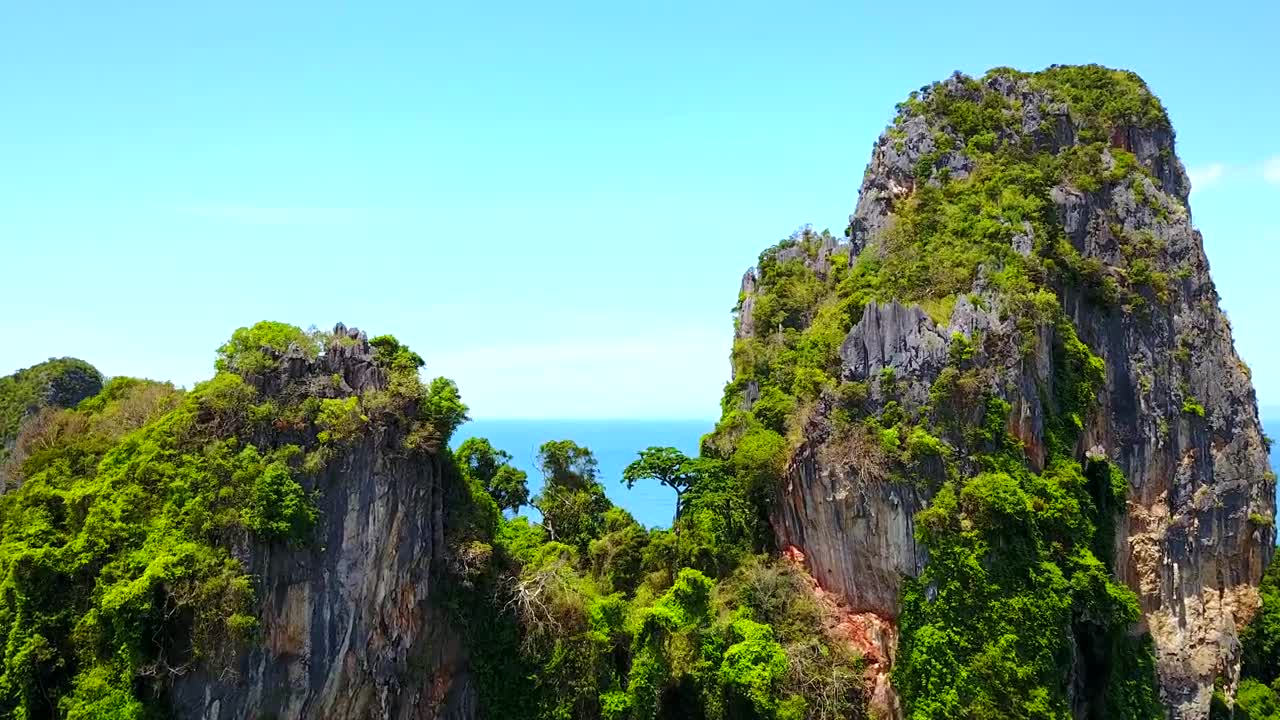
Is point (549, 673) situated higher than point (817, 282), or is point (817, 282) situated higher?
point (817, 282)

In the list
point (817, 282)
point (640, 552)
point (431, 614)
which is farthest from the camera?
point (817, 282)

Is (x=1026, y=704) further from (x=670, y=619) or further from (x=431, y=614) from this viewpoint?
(x=431, y=614)

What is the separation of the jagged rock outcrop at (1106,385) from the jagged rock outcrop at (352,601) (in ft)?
37.6

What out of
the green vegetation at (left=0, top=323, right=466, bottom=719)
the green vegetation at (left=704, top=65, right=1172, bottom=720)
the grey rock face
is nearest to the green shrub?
the green vegetation at (left=0, top=323, right=466, bottom=719)

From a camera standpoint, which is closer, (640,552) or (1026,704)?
(1026,704)

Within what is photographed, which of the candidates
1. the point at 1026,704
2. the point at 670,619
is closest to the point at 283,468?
the point at 670,619

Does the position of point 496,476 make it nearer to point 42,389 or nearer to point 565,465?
point 565,465

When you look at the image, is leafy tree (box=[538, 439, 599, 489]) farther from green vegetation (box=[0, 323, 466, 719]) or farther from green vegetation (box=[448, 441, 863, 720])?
green vegetation (box=[0, 323, 466, 719])

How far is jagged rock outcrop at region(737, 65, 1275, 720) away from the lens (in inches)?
1069

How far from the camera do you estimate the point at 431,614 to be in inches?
1005

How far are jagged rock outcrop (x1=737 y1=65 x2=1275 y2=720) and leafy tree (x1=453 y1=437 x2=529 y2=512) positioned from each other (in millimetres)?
9013

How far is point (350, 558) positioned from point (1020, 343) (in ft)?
63.9

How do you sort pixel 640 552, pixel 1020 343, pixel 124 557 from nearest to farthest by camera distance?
pixel 124 557 → pixel 1020 343 → pixel 640 552

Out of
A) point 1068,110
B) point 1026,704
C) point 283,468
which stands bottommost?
point 1026,704
